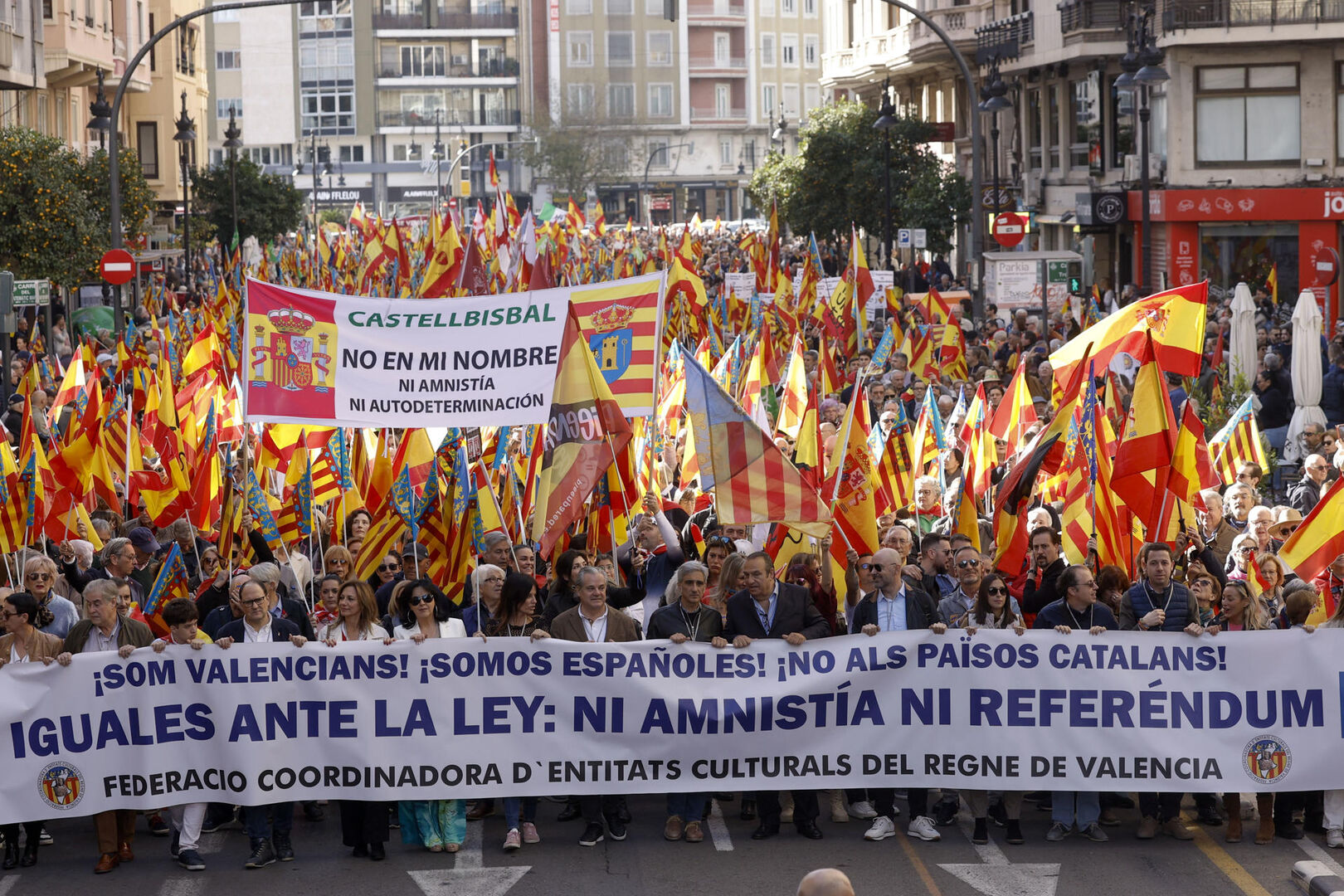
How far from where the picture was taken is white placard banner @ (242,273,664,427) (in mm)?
12047

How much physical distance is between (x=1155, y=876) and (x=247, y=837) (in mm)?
4382

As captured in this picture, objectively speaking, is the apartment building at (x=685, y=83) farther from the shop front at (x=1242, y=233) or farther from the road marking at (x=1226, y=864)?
the road marking at (x=1226, y=864)

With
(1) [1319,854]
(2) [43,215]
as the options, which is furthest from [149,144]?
(1) [1319,854]

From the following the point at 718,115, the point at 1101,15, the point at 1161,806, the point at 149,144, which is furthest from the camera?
the point at 718,115

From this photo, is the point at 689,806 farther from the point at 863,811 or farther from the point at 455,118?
the point at 455,118

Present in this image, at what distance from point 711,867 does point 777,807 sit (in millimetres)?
671

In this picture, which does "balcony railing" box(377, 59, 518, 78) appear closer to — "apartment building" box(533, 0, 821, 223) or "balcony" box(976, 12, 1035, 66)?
"apartment building" box(533, 0, 821, 223)

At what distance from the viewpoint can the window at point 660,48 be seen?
110 meters

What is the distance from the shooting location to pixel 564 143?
10019 cm

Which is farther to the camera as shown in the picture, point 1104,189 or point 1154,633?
point 1104,189

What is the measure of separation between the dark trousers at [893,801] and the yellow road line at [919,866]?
0.38ft

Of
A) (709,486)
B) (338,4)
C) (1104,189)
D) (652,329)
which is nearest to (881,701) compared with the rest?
(709,486)

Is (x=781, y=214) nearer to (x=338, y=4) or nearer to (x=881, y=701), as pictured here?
(x=881, y=701)

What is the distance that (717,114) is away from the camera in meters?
112
